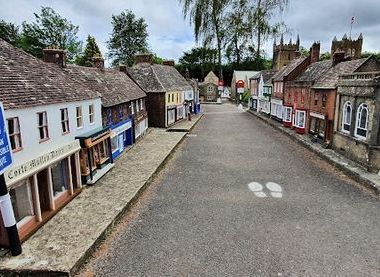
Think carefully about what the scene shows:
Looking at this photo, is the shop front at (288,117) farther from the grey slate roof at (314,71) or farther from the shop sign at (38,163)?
the shop sign at (38,163)

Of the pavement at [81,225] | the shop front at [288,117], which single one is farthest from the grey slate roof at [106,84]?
the shop front at [288,117]

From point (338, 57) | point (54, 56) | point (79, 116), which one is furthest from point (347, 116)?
point (54, 56)

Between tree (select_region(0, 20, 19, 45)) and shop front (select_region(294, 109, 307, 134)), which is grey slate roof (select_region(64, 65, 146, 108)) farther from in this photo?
tree (select_region(0, 20, 19, 45))

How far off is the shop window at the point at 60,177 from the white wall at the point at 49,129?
938mm

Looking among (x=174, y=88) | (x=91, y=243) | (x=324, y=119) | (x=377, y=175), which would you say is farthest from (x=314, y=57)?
(x=91, y=243)

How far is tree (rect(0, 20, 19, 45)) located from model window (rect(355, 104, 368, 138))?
67.1 metres

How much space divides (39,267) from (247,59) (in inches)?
3313

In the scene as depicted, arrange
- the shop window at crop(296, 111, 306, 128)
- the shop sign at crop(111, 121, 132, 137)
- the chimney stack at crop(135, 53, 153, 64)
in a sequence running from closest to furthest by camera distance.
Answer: the shop sign at crop(111, 121, 132, 137) → the shop window at crop(296, 111, 306, 128) → the chimney stack at crop(135, 53, 153, 64)

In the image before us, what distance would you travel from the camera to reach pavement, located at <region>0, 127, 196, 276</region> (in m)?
8.86

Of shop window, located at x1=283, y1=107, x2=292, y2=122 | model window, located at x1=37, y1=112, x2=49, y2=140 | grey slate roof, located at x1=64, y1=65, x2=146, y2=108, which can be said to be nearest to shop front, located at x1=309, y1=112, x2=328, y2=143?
shop window, located at x1=283, y1=107, x2=292, y2=122

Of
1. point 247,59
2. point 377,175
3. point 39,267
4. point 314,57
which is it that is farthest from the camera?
point 247,59

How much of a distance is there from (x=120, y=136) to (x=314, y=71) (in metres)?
22.5

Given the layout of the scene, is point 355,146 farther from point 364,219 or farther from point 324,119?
point 364,219

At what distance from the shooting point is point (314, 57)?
35812 millimetres
